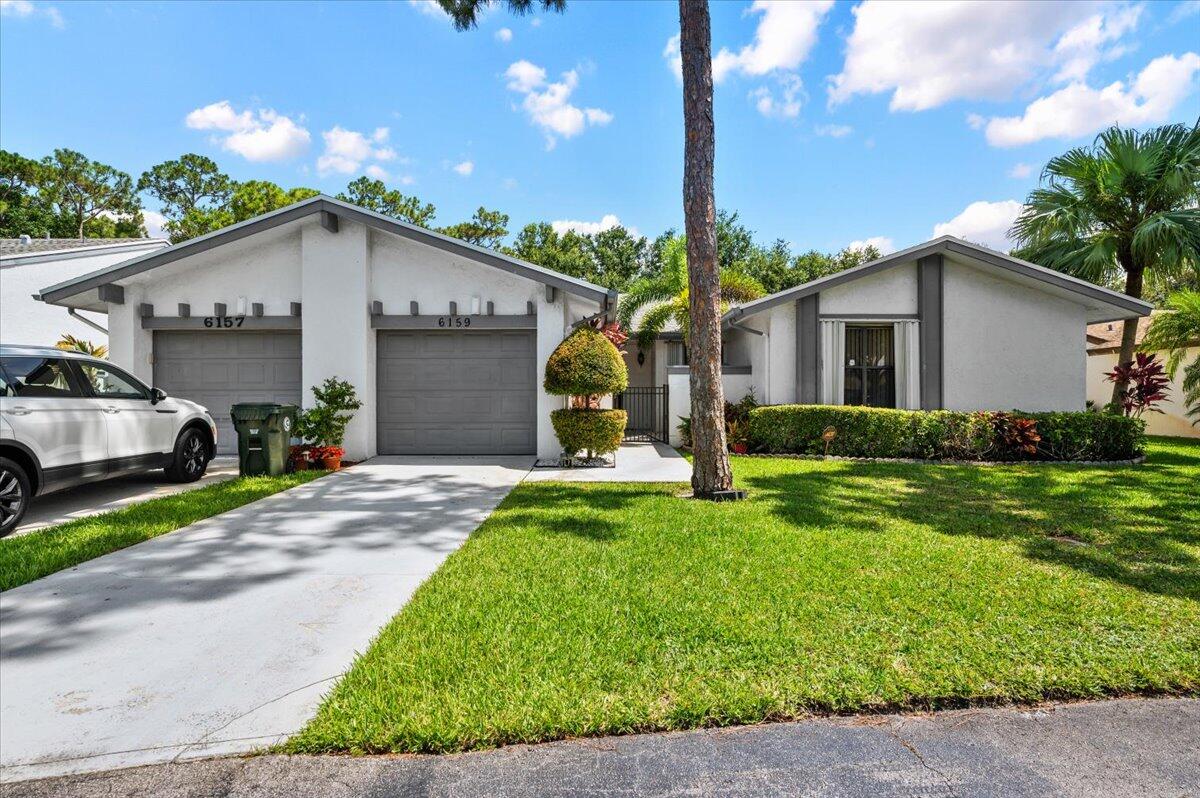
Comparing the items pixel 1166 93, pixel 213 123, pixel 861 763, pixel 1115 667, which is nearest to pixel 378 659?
pixel 861 763

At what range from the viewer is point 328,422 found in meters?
9.88

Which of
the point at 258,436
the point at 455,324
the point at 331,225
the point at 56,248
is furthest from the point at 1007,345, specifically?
the point at 56,248

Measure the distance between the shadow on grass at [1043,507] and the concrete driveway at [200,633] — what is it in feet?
14.0

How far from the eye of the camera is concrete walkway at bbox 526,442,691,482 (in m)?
9.06

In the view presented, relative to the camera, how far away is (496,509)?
6.89m

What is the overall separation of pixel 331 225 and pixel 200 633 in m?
8.77

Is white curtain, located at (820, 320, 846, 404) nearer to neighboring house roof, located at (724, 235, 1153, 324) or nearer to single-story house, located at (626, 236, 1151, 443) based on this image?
single-story house, located at (626, 236, 1151, 443)

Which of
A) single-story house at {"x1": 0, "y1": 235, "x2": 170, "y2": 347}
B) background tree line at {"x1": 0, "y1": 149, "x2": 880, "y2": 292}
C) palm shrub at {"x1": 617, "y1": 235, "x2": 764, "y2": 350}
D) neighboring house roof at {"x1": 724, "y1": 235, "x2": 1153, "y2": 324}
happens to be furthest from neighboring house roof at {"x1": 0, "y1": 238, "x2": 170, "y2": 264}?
neighboring house roof at {"x1": 724, "y1": 235, "x2": 1153, "y2": 324}

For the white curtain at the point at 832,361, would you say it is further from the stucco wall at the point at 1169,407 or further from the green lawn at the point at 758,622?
the stucco wall at the point at 1169,407

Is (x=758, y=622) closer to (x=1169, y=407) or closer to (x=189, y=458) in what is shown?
(x=189, y=458)

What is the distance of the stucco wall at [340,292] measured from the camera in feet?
35.6

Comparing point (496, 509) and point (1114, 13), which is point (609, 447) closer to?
point (496, 509)

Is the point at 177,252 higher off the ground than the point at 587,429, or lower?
higher

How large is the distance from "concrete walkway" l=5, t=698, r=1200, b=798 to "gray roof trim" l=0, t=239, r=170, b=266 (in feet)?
67.8
